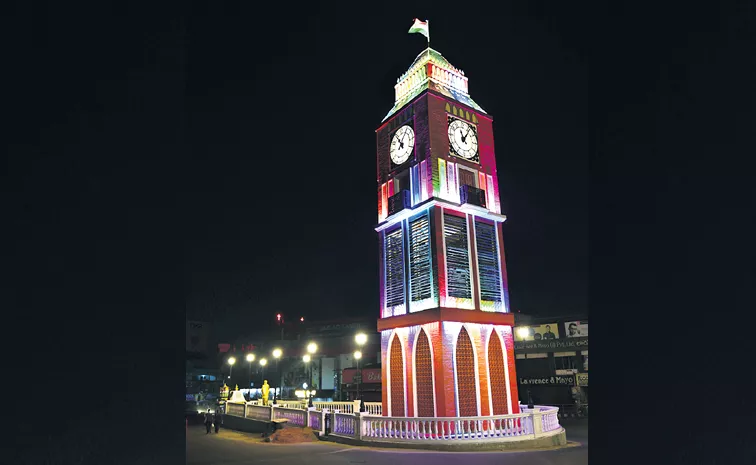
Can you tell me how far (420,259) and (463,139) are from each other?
21.5 ft

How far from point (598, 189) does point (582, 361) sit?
38.8 meters

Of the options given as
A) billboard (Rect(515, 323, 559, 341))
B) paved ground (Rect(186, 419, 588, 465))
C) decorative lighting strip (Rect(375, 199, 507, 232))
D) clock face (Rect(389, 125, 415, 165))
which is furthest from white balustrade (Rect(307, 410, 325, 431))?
billboard (Rect(515, 323, 559, 341))

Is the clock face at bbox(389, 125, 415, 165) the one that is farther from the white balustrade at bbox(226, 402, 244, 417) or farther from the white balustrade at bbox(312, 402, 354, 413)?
the white balustrade at bbox(226, 402, 244, 417)

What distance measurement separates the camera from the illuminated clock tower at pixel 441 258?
66.9ft

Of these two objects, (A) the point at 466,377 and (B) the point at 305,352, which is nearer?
(A) the point at 466,377

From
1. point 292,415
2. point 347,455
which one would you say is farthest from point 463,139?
point 292,415

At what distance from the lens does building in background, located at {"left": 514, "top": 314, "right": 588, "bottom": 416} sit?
34562 mm

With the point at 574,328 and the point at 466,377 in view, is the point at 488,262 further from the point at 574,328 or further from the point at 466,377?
the point at 574,328

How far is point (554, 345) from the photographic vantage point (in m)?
39.5

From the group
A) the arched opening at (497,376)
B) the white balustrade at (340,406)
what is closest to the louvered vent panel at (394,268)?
the arched opening at (497,376)

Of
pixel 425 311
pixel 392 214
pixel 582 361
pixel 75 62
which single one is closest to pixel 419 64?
pixel 392 214

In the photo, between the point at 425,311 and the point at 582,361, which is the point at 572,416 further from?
the point at 425,311

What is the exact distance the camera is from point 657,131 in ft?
11.1

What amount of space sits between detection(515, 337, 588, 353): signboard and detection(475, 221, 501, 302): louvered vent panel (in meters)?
19.2
